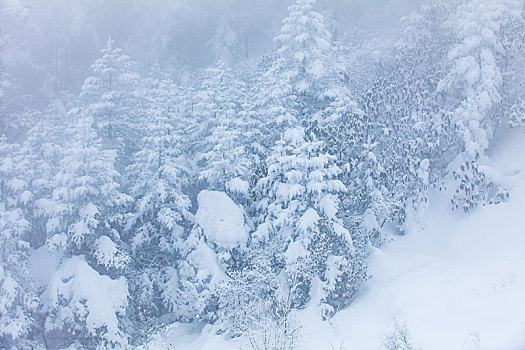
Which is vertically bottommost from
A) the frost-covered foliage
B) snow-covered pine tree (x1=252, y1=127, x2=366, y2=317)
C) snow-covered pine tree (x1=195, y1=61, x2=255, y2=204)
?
the frost-covered foliage

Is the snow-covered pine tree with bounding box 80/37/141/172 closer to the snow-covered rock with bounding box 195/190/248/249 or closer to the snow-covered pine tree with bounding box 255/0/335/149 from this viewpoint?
the snow-covered rock with bounding box 195/190/248/249

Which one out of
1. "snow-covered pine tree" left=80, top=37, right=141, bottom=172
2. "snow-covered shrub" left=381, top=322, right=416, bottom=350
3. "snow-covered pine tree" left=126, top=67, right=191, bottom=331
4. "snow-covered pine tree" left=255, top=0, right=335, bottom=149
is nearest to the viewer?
"snow-covered shrub" left=381, top=322, right=416, bottom=350

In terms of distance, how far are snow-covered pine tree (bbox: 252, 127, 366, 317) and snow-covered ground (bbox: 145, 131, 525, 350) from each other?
35.2 inches

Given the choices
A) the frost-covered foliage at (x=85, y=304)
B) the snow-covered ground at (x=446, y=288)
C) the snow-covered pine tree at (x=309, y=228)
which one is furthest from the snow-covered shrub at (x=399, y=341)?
the frost-covered foliage at (x=85, y=304)

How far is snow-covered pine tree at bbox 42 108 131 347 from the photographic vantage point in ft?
62.0

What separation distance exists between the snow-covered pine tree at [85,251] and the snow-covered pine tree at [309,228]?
241 inches

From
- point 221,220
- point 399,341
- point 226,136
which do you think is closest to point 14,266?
point 221,220

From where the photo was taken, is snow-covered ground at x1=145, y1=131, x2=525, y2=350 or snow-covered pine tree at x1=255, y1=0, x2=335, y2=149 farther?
snow-covered pine tree at x1=255, y1=0, x2=335, y2=149

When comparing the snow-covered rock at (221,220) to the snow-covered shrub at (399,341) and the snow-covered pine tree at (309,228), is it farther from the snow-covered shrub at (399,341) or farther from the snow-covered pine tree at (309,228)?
the snow-covered shrub at (399,341)

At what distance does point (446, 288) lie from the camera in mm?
16641

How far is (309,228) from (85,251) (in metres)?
9.65

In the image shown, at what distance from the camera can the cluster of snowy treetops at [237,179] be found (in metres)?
18.9

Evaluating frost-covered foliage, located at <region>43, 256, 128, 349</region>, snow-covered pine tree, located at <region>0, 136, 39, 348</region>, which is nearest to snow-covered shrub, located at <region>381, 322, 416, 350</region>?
frost-covered foliage, located at <region>43, 256, 128, 349</region>

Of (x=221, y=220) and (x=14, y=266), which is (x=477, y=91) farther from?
(x=14, y=266)
